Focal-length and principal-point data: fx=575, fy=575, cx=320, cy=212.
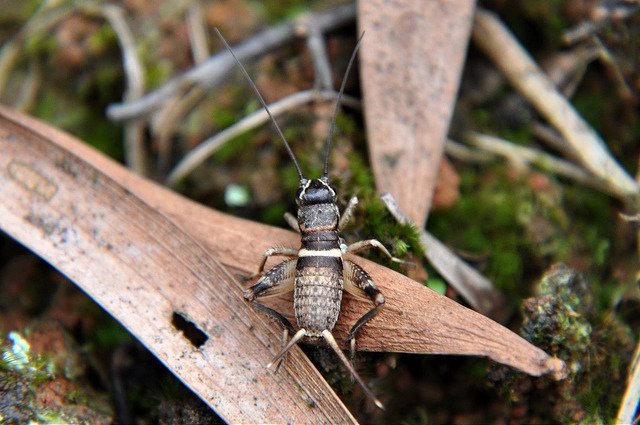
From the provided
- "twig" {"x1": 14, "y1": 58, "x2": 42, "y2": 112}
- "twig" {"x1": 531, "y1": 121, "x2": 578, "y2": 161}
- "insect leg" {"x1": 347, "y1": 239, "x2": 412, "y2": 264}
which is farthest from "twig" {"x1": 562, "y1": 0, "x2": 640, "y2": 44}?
"twig" {"x1": 14, "y1": 58, "x2": 42, "y2": 112}

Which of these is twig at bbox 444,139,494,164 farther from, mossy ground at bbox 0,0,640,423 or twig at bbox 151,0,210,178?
twig at bbox 151,0,210,178

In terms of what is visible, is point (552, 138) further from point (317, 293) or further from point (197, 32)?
point (197, 32)

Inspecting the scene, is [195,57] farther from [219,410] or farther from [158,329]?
[219,410]

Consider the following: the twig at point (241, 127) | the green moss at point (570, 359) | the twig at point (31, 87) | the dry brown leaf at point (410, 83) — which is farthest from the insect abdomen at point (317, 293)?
the twig at point (31, 87)

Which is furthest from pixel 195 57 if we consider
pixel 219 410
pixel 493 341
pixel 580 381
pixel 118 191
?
pixel 580 381

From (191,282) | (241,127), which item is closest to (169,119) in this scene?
(241,127)

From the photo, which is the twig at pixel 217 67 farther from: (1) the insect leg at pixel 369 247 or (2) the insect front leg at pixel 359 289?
(2) the insect front leg at pixel 359 289
